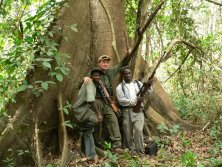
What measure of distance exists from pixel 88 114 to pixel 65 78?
94cm

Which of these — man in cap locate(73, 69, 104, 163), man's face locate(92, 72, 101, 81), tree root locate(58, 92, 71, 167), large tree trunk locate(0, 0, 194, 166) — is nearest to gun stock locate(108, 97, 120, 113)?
man in cap locate(73, 69, 104, 163)

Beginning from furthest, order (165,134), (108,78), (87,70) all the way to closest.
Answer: (165,134) → (87,70) → (108,78)

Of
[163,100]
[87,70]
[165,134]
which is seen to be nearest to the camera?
[87,70]

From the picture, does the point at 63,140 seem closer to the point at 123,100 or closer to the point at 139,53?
the point at 123,100

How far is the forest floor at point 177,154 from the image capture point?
5.38 m

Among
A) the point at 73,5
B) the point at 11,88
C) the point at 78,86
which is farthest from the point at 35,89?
the point at 73,5

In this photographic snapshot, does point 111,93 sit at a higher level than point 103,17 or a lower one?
lower

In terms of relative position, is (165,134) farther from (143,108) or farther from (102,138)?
(102,138)

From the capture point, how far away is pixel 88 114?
602 cm

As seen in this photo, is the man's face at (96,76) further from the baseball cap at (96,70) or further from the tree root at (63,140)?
the tree root at (63,140)

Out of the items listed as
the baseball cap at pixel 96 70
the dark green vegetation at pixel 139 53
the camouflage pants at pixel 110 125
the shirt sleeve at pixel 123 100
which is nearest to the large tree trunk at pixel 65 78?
the dark green vegetation at pixel 139 53

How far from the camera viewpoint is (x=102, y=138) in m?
6.60

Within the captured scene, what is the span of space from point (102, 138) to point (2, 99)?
1935mm

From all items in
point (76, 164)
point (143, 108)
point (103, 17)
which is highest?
point (103, 17)
